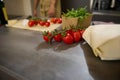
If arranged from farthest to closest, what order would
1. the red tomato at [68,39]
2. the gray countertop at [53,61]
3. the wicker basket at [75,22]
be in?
the wicker basket at [75,22]
the red tomato at [68,39]
the gray countertop at [53,61]

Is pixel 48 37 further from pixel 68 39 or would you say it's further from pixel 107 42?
pixel 107 42

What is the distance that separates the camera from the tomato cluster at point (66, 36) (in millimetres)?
891

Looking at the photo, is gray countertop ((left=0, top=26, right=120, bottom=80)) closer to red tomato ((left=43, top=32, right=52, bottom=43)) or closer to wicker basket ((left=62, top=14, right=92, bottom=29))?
red tomato ((left=43, top=32, right=52, bottom=43))

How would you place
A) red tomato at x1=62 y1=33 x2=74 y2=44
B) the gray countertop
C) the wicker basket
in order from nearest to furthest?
the gray countertop, red tomato at x1=62 y1=33 x2=74 y2=44, the wicker basket

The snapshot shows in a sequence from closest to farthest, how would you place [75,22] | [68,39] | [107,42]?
[107,42] → [68,39] → [75,22]

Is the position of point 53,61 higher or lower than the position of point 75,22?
lower

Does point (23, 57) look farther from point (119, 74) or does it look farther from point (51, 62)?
point (119, 74)

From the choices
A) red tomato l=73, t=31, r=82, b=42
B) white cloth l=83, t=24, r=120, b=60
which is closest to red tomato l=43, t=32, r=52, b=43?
red tomato l=73, t=31, r=82, b=42

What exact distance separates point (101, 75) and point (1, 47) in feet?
2.11

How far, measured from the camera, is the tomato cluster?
0.89 m

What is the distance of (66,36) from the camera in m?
0.89

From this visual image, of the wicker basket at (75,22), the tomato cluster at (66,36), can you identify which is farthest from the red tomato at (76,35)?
the wicker basket at (75,22)

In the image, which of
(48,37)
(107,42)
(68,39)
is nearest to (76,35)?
(68,39)

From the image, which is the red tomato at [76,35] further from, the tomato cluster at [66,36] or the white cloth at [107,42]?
the white cloth at [107,42]
